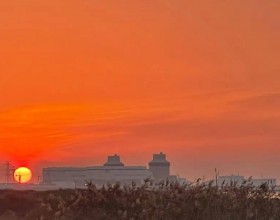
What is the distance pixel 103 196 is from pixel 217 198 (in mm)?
2041

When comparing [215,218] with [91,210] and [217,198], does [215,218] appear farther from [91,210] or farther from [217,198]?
[91,210]

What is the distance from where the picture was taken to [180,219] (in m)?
11.6

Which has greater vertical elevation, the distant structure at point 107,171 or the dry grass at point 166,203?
the distant structure at point 107,171

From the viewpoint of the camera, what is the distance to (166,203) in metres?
11.6

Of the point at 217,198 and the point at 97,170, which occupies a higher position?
the point at 97,170

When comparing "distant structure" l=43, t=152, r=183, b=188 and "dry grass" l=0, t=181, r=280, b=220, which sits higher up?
"distant structure" l=43, t=152, r=183, b=188

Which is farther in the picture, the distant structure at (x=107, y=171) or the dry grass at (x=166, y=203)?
the distant structure at (x=107, y=171)

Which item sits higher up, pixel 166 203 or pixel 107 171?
pixel 107 171

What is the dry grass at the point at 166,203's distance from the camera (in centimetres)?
1155

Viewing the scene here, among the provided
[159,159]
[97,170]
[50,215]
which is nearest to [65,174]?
[97,170]

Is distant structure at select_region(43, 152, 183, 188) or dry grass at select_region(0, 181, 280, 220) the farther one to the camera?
distant structure at select_region(43, 152, 183, 188)

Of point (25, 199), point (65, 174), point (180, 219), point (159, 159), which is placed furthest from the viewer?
point (65, 174)

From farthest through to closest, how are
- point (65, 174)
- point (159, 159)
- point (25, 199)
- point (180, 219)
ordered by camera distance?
point (65, 174) → point (159, 159) → point (25, 199) → point (180, 219)

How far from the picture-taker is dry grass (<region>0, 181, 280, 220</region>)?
1155 cm
